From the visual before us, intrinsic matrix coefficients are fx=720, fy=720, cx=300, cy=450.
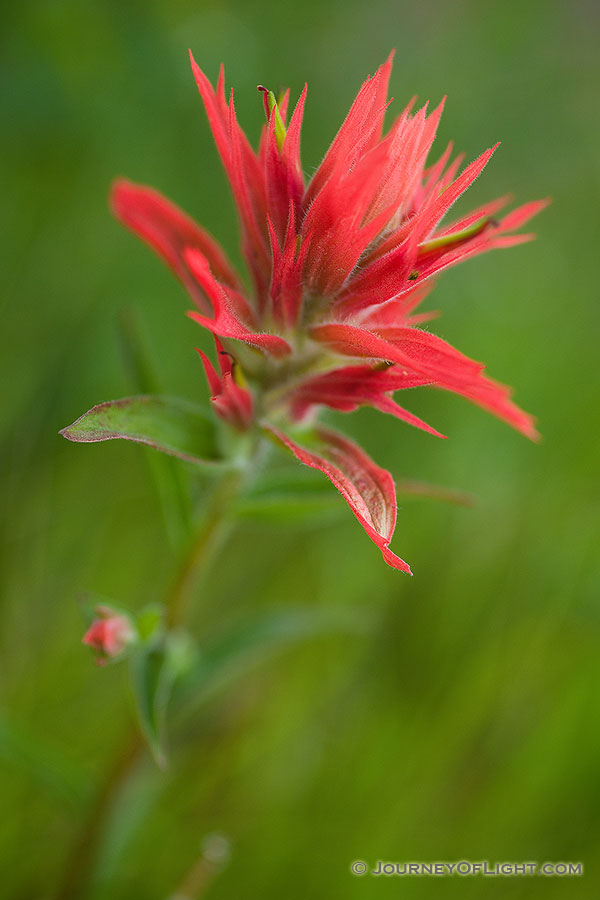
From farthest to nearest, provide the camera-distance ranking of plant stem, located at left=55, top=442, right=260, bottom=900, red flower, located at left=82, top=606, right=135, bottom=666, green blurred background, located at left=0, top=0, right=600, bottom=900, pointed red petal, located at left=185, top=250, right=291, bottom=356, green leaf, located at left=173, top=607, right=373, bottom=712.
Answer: green blurred background, located at left=0, top=0, right=600, bottom=900 → green leaf, located at left=173, top=607, right=373, bottom=712 → plant stem, located at left=55, top=442, right=260, bottom=900 → red flower, located at left=82, top=606, right=135, bottom=666 → pointed red petal, located at left=185, top=250, right=291, bottom=356

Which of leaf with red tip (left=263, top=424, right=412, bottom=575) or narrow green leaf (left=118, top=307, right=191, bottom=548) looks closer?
leaf with red tip (left=263, top=424, right=412, bottom=575)

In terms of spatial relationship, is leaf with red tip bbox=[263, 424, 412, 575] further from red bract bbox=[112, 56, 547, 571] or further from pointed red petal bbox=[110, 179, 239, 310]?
pointed red petal bbox=[110, 179, 239, 310]

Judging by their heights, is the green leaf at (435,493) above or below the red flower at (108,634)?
above

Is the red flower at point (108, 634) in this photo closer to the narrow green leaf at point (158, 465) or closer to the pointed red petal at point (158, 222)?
the narrow green leaf at point (158, 465)

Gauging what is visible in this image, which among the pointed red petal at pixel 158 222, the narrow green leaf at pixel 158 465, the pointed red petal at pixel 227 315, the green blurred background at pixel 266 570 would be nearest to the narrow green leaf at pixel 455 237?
the pointed red petal at pixel 227 315

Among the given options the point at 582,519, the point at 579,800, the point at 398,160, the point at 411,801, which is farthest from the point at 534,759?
the point at 398,160

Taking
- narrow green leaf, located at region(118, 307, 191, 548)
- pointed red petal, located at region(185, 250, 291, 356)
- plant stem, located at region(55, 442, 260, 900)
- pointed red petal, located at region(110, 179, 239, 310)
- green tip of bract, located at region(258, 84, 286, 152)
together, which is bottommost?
plant stem, located at region(55, 442, 260, 900)

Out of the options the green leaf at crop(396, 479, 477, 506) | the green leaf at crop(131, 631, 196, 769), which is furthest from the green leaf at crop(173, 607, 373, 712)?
the green leaf at crop(396, 479, 477, 506)
